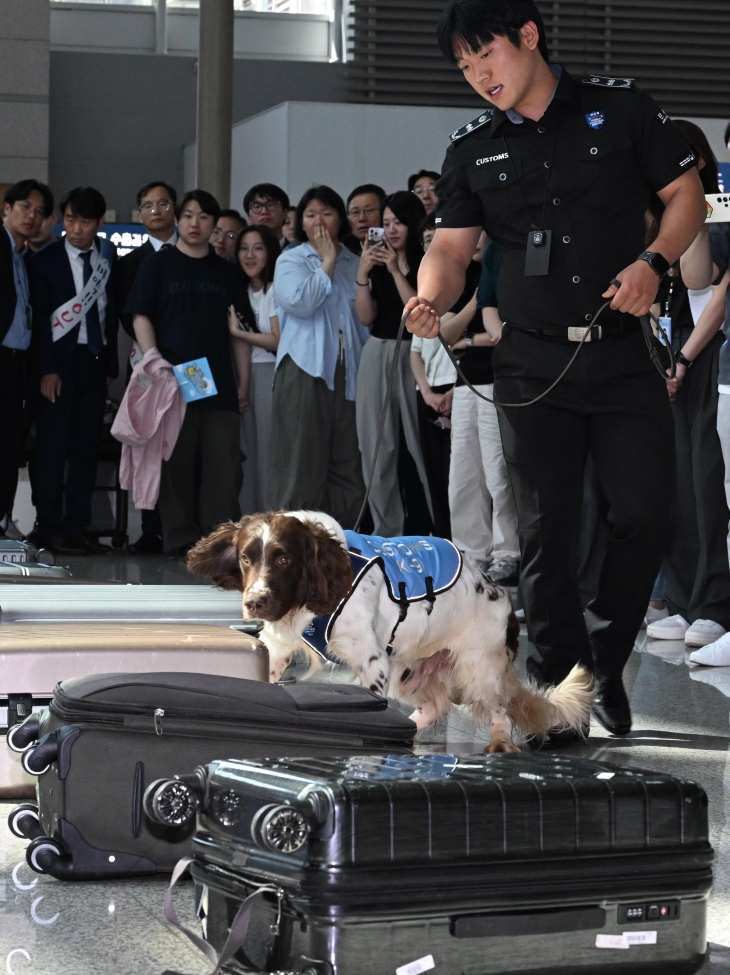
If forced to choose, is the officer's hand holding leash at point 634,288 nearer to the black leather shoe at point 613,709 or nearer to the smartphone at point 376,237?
the black leather shoe at point 613,709

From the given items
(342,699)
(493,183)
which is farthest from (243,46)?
(342,699)

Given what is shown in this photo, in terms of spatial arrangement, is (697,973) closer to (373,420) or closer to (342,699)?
(342,699)

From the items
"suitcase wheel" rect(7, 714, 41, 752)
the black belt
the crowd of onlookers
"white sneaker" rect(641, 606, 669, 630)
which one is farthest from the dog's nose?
the crowd of onlookers

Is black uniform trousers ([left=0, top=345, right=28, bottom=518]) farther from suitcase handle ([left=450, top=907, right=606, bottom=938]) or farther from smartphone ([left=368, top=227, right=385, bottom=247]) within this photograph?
suitcase handle ([left=450, top=907, right=606, bottom=938])

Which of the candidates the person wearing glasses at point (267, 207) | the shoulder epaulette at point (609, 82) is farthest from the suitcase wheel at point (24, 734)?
the person wearing glasses at point (267, 207)

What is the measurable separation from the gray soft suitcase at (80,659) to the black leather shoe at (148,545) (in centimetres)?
544

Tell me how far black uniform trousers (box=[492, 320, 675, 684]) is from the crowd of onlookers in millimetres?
2601

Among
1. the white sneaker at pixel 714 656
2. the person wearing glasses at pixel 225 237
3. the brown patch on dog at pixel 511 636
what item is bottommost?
the white sneaker at pixel 714 656

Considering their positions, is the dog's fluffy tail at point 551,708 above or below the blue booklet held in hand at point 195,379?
below

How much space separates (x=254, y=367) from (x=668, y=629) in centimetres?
358

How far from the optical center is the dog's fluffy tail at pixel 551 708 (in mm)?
3398

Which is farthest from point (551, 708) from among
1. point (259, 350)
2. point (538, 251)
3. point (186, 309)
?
point (259, 350)

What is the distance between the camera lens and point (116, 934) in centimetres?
199

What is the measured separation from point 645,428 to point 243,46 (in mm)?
11859
